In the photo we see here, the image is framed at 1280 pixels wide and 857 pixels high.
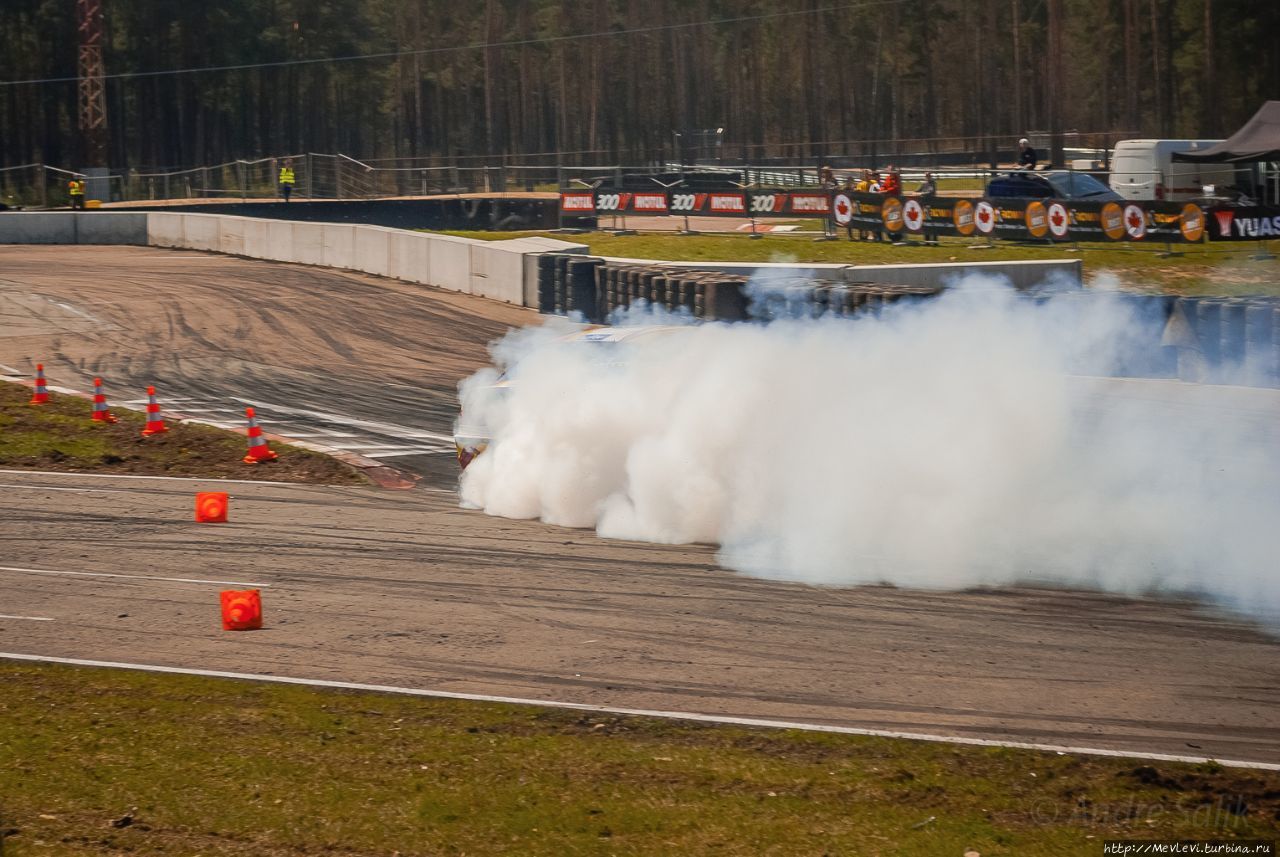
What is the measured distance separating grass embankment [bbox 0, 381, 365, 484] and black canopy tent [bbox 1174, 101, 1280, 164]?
27555mm

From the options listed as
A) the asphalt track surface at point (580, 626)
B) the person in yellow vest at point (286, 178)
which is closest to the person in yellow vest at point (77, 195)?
the person in yellow vest at point (286, 178)

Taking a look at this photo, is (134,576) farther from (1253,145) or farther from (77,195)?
(77,195)

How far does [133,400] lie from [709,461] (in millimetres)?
10904

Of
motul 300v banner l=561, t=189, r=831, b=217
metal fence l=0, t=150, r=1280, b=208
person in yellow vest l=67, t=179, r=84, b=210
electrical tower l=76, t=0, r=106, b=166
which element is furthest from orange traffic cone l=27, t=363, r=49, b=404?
electrical tower l=76, t=0, r=106, b=166

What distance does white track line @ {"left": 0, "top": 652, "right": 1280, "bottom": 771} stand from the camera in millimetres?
6695

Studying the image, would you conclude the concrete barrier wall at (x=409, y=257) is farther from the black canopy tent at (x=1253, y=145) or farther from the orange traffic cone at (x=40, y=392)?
the black canopy tent at (x=1253, y=145)

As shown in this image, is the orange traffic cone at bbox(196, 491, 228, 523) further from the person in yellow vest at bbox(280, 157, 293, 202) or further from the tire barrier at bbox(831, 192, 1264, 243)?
the person in yellow vest at bbox(280, 157, 293, 202)

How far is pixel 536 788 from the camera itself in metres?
6.43

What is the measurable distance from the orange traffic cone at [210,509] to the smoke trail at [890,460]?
96.4 inches

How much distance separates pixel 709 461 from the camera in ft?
36.5

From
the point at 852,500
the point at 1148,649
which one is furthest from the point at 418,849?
the point at 852,500

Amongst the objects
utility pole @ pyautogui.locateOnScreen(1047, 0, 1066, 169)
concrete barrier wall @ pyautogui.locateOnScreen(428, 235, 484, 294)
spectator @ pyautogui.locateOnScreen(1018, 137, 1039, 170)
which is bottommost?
concrete barrier wall @ pyautogui.locateOnScreen(428, 235, 484, 294)

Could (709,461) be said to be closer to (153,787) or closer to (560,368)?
(560,368)

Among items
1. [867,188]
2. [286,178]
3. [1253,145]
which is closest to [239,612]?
[867,188]
